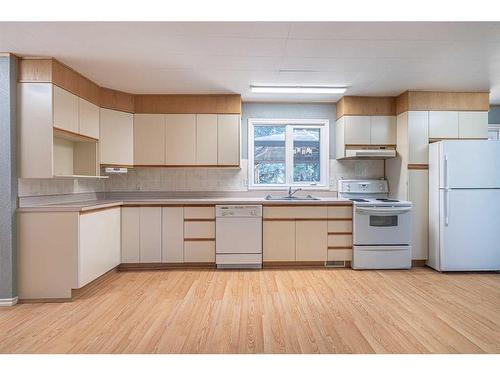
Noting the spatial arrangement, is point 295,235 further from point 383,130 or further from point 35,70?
point 35,70

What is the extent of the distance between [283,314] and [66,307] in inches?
76.1

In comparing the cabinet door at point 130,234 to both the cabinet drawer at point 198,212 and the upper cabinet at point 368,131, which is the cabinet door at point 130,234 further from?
the upper cabinet at point 368,131

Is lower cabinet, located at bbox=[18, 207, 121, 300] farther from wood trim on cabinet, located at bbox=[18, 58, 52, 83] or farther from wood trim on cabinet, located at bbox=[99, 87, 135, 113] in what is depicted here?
wood trim on cabinet, located at bbox=[99, 87, 135, 113]

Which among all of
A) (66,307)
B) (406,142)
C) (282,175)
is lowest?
(66,307)

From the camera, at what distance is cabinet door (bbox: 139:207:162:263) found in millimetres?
4023

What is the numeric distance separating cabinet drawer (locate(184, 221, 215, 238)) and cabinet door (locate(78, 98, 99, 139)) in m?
1.54

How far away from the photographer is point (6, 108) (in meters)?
2.86

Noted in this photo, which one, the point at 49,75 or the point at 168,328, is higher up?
the point at 49,75

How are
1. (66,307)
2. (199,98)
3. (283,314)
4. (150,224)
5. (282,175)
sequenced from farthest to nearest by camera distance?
(282,175) → (199,98) → (150,224) → (66,307) → (283,314)

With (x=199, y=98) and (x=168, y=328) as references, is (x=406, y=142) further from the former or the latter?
(x=168, y=328)

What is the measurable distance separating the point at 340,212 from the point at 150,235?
244 centimetres

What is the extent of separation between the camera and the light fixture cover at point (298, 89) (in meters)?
3.97

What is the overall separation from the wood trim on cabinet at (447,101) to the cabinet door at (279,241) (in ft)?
7.23

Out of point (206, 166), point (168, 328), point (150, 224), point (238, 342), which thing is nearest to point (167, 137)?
point (206, 166)
